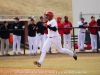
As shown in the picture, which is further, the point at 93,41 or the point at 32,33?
the point at 93,41

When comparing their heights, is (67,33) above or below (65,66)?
above

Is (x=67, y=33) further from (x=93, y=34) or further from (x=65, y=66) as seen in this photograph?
(x=65, y=66)

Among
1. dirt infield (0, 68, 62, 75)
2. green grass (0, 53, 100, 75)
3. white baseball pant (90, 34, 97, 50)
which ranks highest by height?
white baseball pant (90, 34, 97, 50)

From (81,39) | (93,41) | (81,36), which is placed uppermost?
(81,36)

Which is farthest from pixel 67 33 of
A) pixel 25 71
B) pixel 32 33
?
pixel 25 71

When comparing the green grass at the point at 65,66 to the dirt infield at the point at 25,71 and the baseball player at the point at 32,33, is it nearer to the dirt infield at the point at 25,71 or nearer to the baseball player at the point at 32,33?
the dirt infield at the point at 25,71

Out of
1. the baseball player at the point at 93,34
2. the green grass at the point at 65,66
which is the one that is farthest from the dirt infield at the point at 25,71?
the baseball player at the point at 93,34

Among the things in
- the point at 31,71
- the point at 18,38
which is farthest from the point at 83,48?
the point at 31,71

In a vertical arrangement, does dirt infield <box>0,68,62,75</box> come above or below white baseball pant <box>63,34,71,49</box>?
below

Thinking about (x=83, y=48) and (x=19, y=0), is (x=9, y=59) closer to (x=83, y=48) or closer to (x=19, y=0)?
(x=83, y=48)

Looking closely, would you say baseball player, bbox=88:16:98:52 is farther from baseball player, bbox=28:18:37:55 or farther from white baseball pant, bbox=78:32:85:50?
baseball player, bbox=28:18:37:55

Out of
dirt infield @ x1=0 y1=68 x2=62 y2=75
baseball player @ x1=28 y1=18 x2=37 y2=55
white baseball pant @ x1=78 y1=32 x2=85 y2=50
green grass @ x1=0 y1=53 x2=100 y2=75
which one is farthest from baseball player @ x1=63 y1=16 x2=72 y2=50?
dirt infield @ x1=0 y1=68 x2=62 y2=75

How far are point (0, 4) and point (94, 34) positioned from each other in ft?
114

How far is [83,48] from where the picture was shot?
24.8 metres
